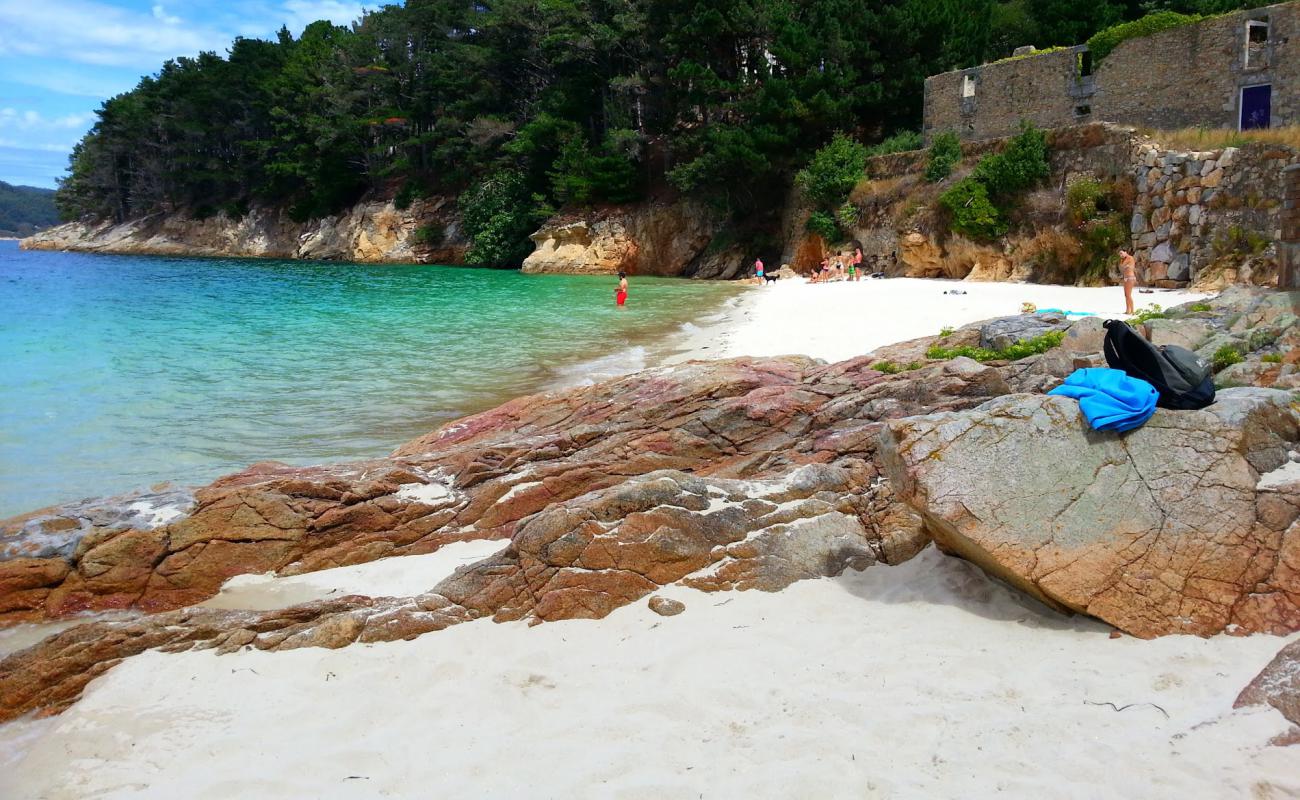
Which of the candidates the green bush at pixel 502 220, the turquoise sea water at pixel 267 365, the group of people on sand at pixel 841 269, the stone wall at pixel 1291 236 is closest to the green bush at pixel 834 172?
the group of people on sand at pixel 841 269

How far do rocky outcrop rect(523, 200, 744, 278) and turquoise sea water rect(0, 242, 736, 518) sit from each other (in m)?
7.59

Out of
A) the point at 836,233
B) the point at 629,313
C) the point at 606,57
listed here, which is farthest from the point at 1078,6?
the point at 629,313

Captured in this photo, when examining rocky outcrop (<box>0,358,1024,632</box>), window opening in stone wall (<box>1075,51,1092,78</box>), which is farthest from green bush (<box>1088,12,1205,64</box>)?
rocky outcrop (<box>0,358,1024,632</box>)

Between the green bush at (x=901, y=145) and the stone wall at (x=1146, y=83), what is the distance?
5.00 ft

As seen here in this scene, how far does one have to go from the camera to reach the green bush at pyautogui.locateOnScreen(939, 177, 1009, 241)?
27047 millimetres

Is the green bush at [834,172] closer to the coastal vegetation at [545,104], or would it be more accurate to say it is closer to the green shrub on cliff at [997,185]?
the coastal vegetation at [545,104]

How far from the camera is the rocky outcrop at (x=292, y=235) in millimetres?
60312

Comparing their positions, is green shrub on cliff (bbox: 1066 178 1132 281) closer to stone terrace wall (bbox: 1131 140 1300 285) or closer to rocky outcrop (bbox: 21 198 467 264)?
stone terrace wall (bbox: 1131 140 1300 285)

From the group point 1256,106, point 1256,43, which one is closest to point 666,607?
point 1256,106

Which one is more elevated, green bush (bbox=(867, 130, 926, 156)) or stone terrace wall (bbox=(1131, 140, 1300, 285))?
green bush (bbox=(867, 130, 926, 156))

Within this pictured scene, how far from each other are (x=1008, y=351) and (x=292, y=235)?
2840 inches

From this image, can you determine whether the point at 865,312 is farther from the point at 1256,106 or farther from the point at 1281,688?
the point at 1281,688

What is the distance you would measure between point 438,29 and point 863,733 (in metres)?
64.9

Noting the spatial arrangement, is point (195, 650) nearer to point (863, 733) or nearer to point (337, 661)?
point (337, 661)
